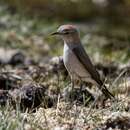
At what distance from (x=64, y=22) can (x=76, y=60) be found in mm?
7794

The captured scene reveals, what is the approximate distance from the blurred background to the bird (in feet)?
10.4

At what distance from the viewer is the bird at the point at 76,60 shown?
7.42 meters

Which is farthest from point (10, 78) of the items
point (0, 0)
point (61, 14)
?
point (61, 14)

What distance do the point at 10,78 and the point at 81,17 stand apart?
8.49 metres

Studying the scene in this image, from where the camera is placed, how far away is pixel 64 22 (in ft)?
49.9

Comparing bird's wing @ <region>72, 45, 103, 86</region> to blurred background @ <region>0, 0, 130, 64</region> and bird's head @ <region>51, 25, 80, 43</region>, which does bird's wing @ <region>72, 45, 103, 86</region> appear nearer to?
bird's head @ <region>51, 25, 80, 43</region>

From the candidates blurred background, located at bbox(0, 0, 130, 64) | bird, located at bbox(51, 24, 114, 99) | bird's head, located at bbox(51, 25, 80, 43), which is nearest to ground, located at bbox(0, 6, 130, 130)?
blurred background, located at bbox(0, 0, 130, 64)

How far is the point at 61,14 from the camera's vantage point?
54.3 feet

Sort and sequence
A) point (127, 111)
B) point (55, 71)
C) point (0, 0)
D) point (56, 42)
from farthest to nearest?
point (0, 0), point (56, 42), point (55, 71), point (127, 111)

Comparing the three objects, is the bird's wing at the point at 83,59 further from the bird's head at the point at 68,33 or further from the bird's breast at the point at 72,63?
the bird's head at the point at 68,33

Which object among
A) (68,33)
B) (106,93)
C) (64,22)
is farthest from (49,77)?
(64,22)

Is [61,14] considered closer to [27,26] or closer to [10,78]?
[27,26]

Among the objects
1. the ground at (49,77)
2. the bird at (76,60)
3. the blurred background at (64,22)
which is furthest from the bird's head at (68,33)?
the blurred background at (64,22)

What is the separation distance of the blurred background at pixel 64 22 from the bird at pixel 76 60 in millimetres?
3170
